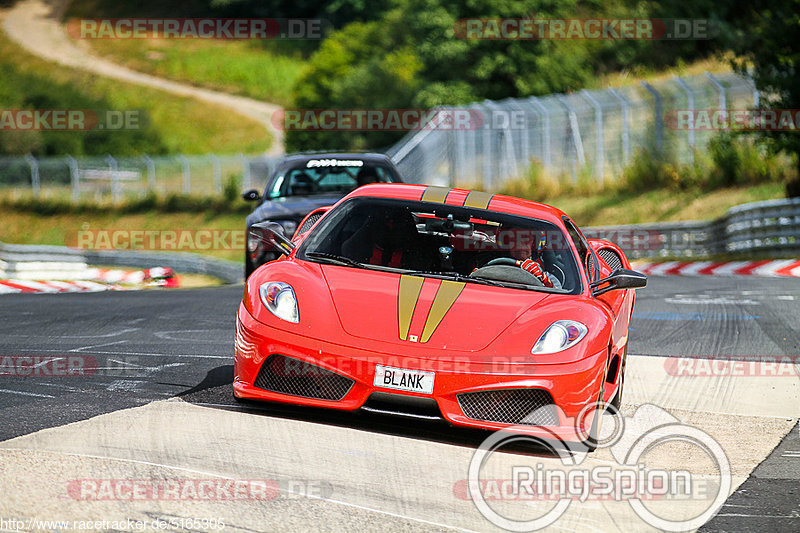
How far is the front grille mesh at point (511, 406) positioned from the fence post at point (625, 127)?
23837 mm

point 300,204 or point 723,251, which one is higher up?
point 300,204

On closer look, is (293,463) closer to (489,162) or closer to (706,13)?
(489,162)

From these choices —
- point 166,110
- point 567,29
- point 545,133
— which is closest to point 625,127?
point 545,133

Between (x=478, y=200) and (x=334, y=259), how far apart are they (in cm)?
108

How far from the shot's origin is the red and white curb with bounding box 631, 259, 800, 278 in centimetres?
1834

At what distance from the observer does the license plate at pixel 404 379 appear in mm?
5809

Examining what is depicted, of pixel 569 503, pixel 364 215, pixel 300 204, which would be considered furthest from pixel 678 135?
pixel 569 503

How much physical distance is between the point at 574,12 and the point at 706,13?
25.2ft

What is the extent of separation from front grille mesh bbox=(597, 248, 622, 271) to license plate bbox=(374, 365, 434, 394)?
306 cm

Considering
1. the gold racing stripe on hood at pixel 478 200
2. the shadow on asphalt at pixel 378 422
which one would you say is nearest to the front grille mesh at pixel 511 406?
the shadow on asphalt at pixel 378 422

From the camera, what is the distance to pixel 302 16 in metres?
105

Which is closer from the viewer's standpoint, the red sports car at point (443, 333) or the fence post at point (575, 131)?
the red sports car at point (443, 333)

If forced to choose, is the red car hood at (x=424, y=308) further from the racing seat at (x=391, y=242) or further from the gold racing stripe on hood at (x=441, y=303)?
the racing seat at (x=391, y=242)

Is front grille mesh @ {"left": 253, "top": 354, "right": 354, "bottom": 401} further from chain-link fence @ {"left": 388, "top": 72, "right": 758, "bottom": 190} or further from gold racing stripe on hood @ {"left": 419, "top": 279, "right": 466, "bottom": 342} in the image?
chain-link fence @ {"left": 388, "top": 72, "right": 758, "bottom": 190}
